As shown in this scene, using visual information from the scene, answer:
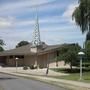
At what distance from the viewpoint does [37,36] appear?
82.7 m

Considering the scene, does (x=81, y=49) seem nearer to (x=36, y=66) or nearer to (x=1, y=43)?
(x=1, y=43)

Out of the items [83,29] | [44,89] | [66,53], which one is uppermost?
[83,29]

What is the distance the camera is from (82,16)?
56.2 m

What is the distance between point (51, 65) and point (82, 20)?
20381 mm

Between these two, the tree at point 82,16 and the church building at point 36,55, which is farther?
the church building at point 36,55

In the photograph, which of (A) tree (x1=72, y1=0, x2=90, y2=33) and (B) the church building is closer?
(A) tree (x1=72, y1=0, x2=90, y2=33)

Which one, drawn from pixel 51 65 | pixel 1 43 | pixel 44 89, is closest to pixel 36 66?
pixel 51 65

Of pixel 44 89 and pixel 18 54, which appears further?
pixel 18 54

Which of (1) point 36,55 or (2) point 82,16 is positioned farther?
(1) point 36,55

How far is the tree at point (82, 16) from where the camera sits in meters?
54.7

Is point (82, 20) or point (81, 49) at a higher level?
point (82, 20)

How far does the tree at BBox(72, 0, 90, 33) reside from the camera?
54.7 metres

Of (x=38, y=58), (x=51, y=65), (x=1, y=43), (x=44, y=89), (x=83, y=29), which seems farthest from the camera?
(x=38, y=58)

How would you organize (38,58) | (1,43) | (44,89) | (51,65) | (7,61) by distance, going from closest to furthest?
(44,89), (1,43), (51,65), (38,58), (7,61)
